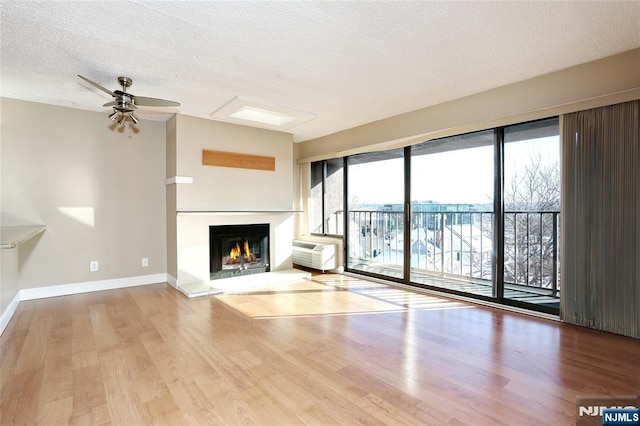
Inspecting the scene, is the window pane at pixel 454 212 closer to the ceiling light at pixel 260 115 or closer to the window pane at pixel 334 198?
the window pane at pixel 334 198

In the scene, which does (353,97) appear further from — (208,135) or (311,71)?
(208,135)

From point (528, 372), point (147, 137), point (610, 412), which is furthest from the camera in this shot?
point (147, 137)

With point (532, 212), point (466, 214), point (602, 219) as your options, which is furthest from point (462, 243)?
point (602, 219)

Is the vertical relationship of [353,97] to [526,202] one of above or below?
above

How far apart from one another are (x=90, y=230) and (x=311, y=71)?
12.0 ft

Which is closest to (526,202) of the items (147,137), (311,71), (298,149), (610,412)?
(610,412)

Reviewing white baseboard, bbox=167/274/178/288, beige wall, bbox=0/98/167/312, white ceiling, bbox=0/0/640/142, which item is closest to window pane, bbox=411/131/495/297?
white ceiling, bbox=0/0/640/142

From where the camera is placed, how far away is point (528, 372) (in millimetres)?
2238

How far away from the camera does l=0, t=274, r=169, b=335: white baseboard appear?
153 inches

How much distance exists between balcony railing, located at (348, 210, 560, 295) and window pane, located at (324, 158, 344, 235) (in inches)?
11.8

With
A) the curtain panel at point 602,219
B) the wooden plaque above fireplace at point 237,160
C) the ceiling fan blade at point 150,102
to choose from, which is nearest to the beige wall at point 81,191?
the wooden plaque above fireplace at point 237,160

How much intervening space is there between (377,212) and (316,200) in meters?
1.40

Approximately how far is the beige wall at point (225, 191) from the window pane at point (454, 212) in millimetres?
2204

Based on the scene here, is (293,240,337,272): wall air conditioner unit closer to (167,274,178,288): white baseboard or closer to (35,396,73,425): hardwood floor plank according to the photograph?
(167,274,178,288): white baseboard
